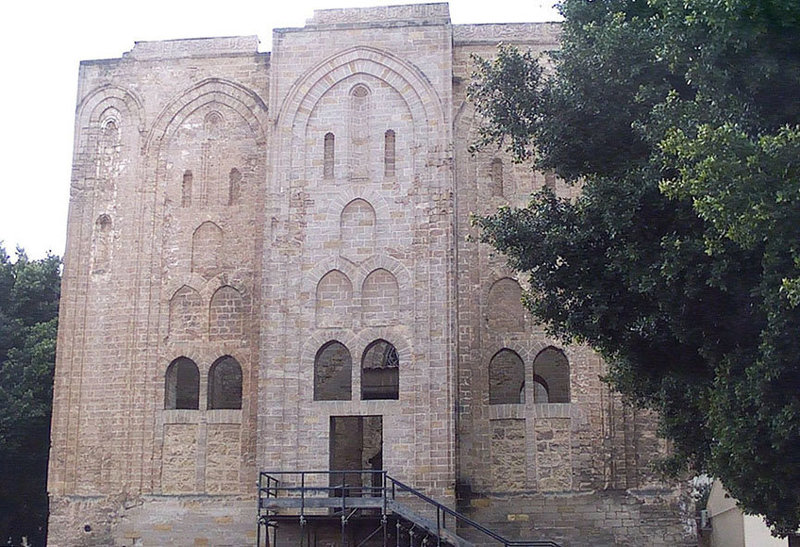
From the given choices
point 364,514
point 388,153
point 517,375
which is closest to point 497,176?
point 388,153

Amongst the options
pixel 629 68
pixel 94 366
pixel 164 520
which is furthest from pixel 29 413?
pixel 629 68

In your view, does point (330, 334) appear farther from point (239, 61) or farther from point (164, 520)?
point (239, 61)

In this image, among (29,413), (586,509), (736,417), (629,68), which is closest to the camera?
(736,417)

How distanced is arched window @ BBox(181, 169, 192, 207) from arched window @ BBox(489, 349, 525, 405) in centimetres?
739

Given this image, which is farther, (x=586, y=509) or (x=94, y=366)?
(x=94, y=366)

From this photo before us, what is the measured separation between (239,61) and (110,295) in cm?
584

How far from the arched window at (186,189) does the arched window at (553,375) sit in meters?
8.19

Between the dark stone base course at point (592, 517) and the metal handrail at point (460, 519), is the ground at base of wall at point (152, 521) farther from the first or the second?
the dark stone base course at point (592, 517)

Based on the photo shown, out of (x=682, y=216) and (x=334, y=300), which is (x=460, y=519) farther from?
(x=682, y=216)

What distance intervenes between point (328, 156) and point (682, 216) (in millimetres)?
11380

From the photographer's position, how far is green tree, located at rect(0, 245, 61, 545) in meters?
27.0

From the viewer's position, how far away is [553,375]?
24766 millimetres

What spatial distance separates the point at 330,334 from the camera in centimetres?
2277

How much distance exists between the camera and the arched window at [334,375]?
79.9 ft
